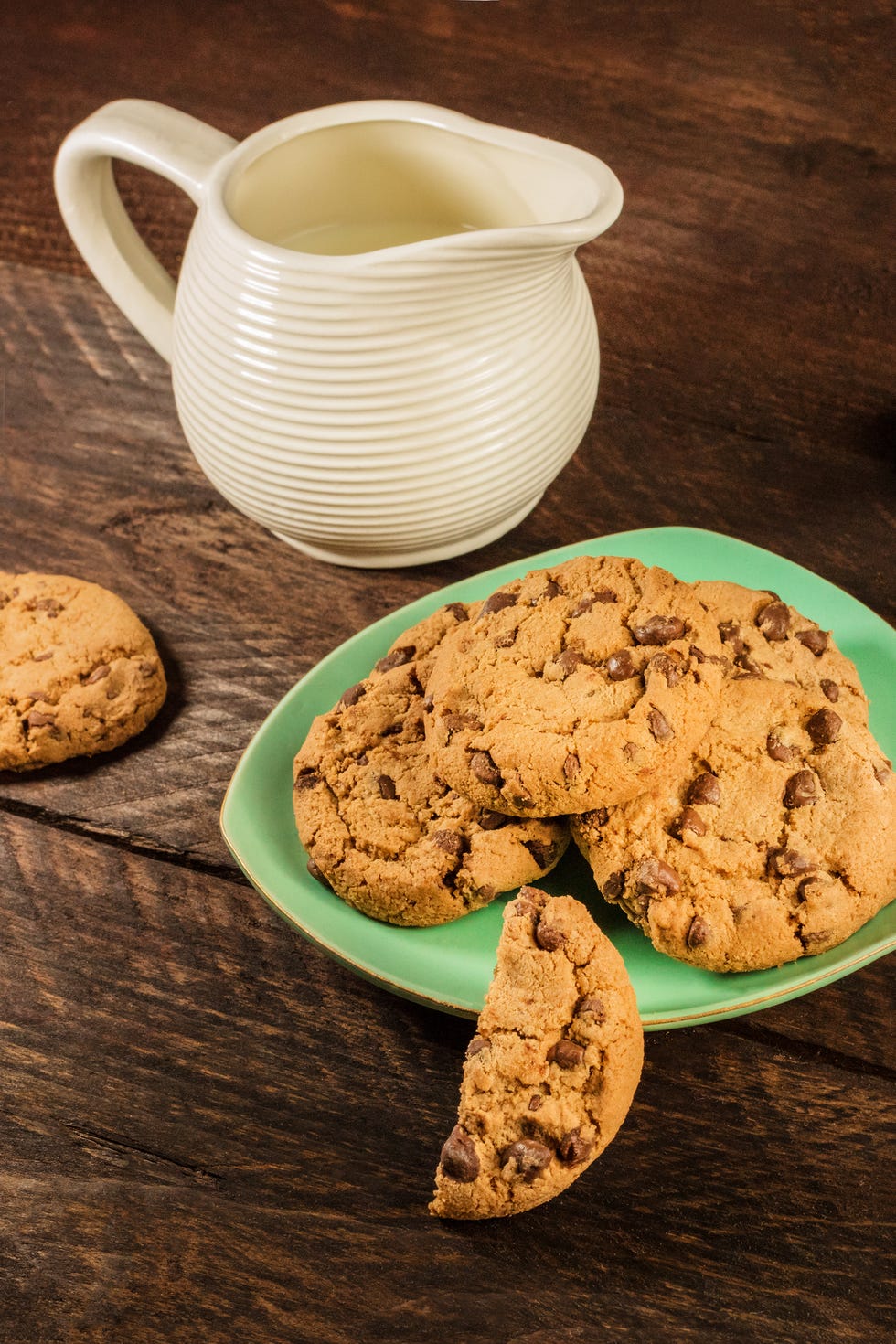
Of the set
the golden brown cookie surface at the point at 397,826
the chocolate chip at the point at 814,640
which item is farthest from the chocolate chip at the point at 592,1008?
the chocolate chip at the point at 814,640

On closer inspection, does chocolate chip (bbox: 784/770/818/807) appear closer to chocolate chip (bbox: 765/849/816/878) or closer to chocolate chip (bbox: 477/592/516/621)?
chocolate chip (bbox: 765/849/816/878)

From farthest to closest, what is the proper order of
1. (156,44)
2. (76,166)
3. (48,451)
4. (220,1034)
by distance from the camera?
1. (156,44)
2. (48,451)
3. (76,166)
4. (220,1034)

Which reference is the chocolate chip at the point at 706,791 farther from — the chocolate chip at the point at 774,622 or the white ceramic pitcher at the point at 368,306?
the white ceramic pitcher at the point at 368,306

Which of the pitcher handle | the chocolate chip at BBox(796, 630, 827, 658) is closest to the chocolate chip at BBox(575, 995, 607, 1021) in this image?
the chocolate chip at BBox(796, 630, 827, 658)

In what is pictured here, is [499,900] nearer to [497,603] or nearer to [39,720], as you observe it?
[497,603]

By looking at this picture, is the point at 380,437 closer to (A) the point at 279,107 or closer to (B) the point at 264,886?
(B) the point at 264,886

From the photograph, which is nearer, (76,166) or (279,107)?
(76,166)

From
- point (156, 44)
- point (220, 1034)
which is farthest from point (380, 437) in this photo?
point (156, 44)
